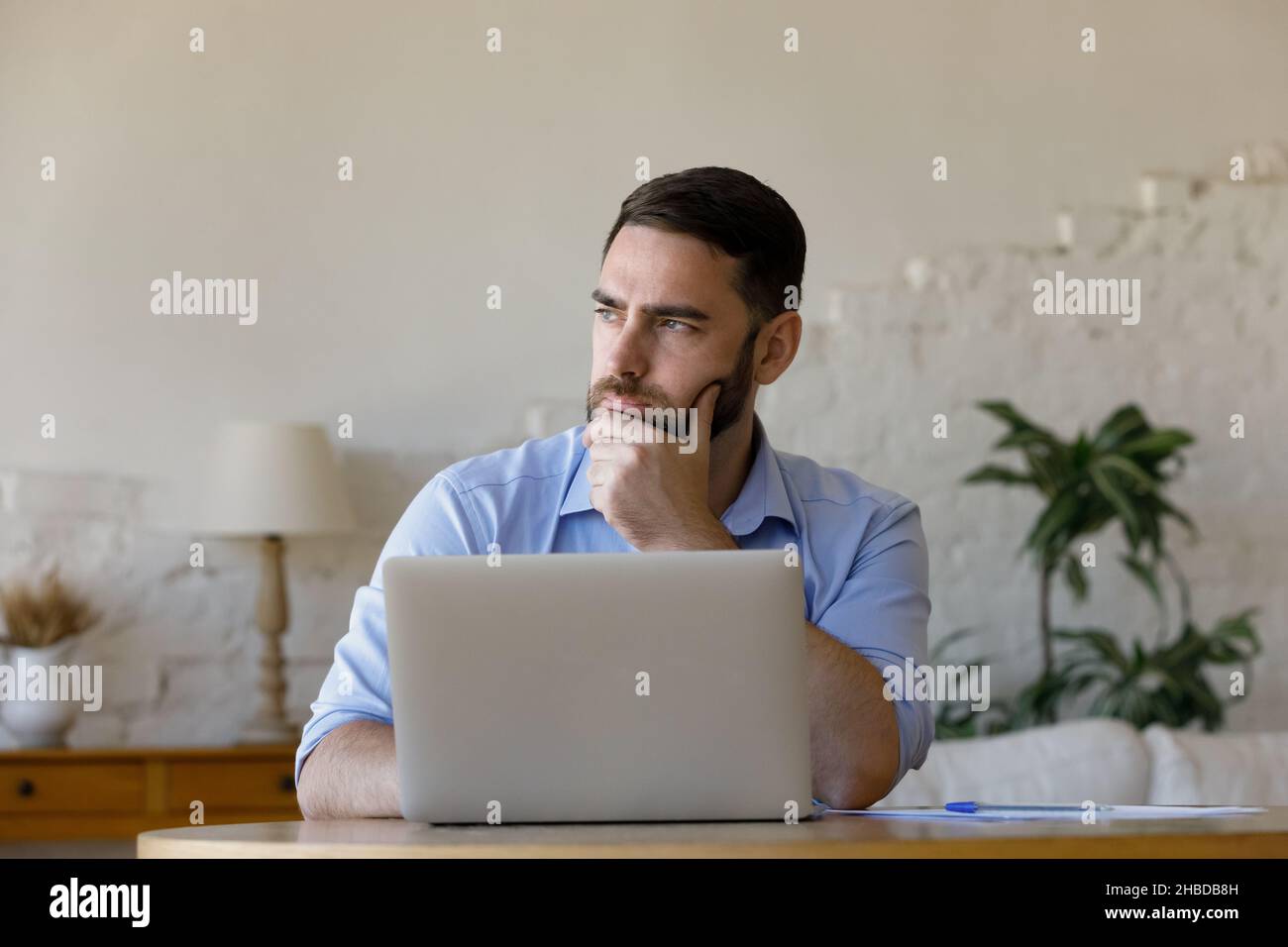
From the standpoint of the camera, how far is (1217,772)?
10.6 feet

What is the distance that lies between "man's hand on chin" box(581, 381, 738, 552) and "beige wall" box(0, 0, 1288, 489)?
226 cm

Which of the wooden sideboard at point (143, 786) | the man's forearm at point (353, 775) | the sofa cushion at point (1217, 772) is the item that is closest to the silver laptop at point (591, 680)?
the man's forearm at point (353, 775)

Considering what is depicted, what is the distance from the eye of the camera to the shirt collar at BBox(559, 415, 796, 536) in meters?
2.01

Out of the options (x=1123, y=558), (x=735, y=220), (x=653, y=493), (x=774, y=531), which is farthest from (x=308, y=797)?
(x=1123, y=558)

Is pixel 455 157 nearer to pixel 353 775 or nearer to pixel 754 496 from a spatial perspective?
pixel 754 496

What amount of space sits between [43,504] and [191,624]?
1.65ft

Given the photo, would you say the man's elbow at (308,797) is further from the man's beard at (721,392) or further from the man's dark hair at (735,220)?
the man's dark hair at (735,220)

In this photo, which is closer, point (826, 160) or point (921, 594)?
point (921, 594)

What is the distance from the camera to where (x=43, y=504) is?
4.01 meters

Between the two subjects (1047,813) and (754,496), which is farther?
(754,496)

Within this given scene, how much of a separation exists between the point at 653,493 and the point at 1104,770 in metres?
1.82

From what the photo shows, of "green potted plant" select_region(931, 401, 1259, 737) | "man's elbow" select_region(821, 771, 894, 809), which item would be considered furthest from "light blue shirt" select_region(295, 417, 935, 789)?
"green potted plant" select_region(931, 401, 1259, 737)
